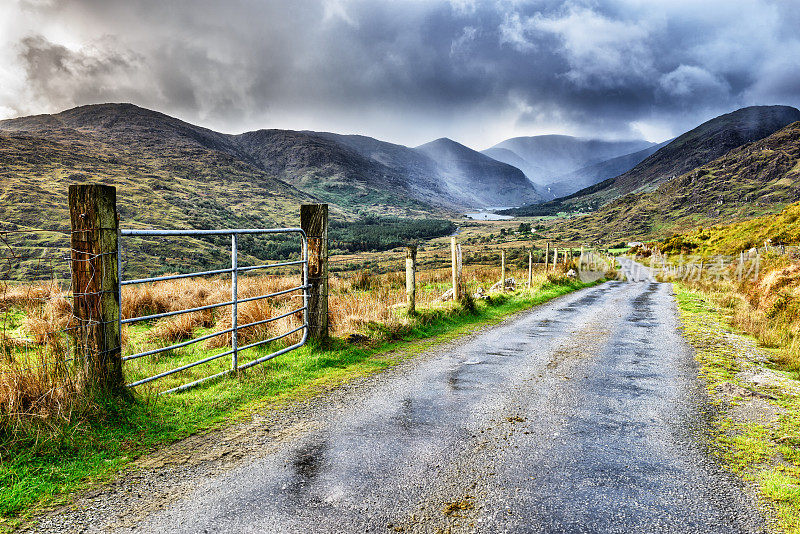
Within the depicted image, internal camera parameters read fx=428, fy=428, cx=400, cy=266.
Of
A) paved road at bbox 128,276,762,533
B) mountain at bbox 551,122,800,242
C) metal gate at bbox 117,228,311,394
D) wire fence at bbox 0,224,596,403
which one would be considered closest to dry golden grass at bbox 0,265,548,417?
wire fence at bbox 0,224,596,403

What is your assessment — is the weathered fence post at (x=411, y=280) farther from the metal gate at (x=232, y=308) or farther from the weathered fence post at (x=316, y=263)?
the metal gate at (x=232, y=308)

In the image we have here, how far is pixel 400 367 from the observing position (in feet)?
22.8

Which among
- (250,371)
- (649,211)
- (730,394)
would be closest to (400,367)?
(250,371)

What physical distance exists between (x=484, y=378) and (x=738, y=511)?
3.49 metres

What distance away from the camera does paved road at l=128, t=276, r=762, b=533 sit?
2.89 meters

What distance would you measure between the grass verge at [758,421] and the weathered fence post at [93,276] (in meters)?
5.76

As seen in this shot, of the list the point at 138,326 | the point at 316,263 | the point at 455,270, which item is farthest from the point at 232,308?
the point at 455,270

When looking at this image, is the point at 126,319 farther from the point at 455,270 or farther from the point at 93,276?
the point at 455,270

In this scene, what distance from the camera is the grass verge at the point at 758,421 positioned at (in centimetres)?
321

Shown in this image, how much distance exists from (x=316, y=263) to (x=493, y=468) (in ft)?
15.1

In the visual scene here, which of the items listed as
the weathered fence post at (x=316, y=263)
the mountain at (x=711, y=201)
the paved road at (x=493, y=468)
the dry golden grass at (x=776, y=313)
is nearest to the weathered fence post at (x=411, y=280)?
the weathered fence post at (x=316, y=263)

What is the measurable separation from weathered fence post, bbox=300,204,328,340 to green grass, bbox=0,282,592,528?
0.44m

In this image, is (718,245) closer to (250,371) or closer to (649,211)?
(250,371)

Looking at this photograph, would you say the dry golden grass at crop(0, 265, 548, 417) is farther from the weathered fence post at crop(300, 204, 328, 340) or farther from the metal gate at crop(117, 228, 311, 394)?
the metal gate at crop(117, 228, 311, 394)
